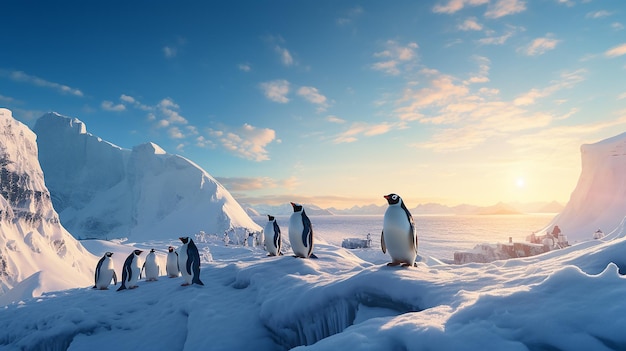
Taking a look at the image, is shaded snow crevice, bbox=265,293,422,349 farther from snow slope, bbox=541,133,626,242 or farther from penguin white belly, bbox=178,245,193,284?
snow slope, bbox=541,133,626,242

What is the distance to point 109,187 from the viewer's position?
77.2 metres

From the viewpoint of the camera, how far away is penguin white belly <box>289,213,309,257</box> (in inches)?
342

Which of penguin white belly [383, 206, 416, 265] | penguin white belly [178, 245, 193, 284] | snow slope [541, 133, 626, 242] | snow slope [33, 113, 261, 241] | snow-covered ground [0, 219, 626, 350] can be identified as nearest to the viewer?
snow-covered ground [0, 219, 626, 350]

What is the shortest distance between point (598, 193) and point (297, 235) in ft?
141

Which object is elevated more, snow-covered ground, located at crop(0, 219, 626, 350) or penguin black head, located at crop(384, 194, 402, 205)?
penguin black head, located at crop(384, 194, 402, 205)

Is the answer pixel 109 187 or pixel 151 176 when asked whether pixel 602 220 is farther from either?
pixel 109 187

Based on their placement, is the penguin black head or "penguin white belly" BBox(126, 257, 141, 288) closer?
the penguin black head

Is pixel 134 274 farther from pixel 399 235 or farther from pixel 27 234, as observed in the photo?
pixel 27 234

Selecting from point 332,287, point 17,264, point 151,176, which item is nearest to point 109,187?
point 151,176

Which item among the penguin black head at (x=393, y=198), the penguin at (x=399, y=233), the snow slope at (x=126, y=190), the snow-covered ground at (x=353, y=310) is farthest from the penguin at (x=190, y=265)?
the snow slope at (x=126, y=190)

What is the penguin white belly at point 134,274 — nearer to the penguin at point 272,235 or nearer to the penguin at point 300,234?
the penguin at point 272,235

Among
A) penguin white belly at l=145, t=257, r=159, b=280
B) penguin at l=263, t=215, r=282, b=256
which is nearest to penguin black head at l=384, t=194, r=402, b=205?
penguin at l=263, t=215, r=282, b=256

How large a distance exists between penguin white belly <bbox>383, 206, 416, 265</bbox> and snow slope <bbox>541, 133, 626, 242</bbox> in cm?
3586

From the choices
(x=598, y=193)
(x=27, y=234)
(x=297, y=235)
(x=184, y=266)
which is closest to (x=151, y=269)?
(x=184, y=266)
